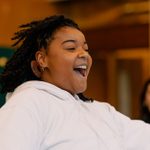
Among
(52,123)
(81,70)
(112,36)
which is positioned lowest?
(112,36)

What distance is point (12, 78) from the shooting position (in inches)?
82.1

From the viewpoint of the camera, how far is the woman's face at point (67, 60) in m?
1.97

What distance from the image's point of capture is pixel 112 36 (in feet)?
20.2

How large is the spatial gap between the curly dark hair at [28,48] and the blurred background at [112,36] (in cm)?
341

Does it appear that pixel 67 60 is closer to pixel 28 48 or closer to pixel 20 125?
pixel 28 48

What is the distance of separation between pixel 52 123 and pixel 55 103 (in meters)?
0.10

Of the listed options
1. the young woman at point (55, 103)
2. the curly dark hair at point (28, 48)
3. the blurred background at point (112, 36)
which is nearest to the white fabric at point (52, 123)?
the young woman at point (55, 103)

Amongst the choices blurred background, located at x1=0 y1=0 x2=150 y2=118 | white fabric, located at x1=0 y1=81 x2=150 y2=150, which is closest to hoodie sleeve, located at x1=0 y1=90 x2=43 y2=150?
white fabric, located at x1=0 y1=81 x2=150 y2=150

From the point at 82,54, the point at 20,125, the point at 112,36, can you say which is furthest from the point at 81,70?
the point at 112,36

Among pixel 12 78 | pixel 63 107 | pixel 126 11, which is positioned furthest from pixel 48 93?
pixel 126 11

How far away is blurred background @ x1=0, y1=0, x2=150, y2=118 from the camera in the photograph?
19.3 ft

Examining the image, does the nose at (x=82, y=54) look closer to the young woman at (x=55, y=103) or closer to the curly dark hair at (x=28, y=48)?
the young woman at (x=55, y=103)

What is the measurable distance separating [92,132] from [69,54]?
29cm

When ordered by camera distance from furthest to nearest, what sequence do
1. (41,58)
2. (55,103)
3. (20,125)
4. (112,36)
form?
(112,36), (41,58), (55,103), (20,125)
